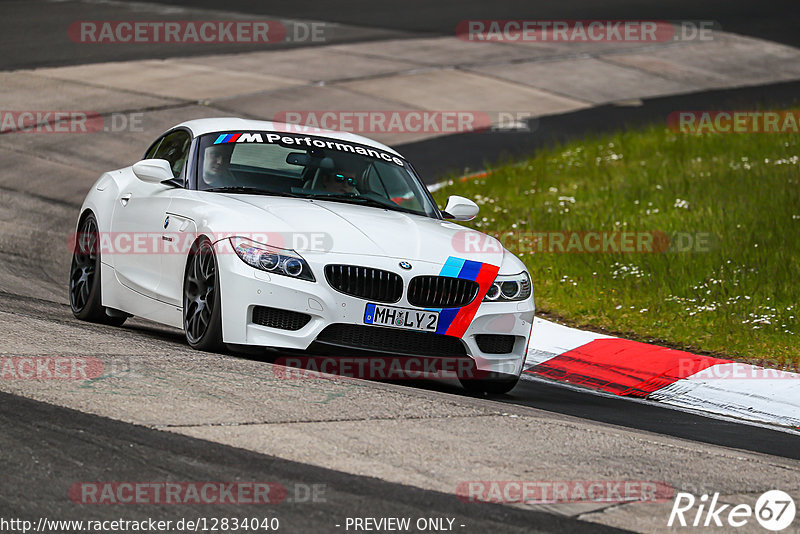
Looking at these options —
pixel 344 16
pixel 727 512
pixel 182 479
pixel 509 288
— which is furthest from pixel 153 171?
pixel 344 16

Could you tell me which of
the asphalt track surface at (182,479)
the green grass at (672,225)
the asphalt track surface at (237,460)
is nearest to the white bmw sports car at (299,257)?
the asphalt track surface at (237,460)

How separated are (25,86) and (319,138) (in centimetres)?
1268

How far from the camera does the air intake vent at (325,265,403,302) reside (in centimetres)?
723

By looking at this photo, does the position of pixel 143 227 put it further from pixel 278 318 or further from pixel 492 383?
pixel 492 383

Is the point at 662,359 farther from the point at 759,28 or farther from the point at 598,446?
the point at 759,28

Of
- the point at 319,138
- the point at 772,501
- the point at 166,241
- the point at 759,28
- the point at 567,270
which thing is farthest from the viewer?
the point at 759,28

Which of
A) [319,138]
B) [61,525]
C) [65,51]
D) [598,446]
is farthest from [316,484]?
[65,51]

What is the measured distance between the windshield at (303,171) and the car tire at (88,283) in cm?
123

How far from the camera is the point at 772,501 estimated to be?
5.42 m

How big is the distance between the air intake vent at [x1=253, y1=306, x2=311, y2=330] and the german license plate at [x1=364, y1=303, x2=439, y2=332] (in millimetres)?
366

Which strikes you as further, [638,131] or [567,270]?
[638,131]

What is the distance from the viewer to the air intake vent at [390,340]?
7.24 meters

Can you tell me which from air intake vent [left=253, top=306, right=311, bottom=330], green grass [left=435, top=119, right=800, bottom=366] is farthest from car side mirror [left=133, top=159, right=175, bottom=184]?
green grass [left=435, top=119, right=800, bottom=366]

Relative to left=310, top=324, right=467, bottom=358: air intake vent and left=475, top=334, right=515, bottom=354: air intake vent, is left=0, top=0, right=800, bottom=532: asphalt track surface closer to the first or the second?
left=475, top=334, right=515, bottom=354: air intake vent
